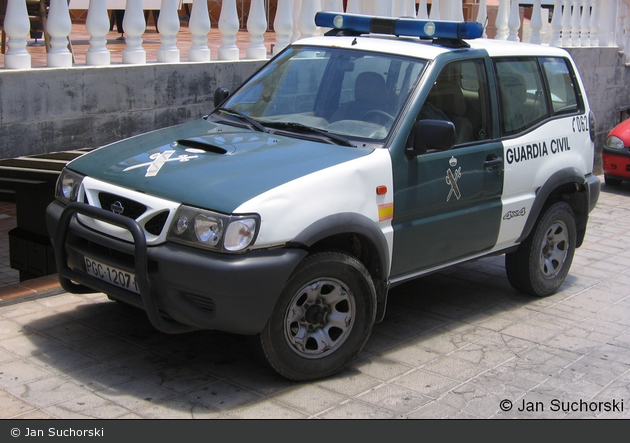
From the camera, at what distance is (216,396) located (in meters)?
4.38

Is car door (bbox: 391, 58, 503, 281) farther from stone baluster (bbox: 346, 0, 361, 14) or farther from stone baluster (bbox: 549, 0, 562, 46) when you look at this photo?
stone baluster (bbox: 549, 0, 562, 46)

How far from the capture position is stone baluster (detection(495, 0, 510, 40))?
36.1 ft

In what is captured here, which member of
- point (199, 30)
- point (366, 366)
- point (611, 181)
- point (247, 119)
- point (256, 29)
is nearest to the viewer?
point (366, 366)

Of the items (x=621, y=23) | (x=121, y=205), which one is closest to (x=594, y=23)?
(x=621, y=23)

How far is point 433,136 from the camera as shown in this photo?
15.8ft

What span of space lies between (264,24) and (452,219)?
3.69 metres

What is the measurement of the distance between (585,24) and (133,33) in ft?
27.2

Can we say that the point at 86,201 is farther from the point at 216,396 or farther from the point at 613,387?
the point at 613,387

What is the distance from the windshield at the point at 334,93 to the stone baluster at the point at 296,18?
9.48ft

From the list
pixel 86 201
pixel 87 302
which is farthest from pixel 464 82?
pixel 87 302

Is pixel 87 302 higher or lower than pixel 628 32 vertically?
lower

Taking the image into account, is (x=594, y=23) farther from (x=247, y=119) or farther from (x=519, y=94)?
(x=247, y=119)

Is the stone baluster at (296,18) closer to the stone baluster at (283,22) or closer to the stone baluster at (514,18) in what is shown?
the stone baluster at (283,22)

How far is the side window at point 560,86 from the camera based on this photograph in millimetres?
6289
